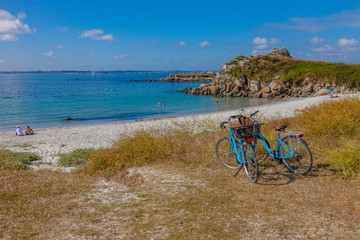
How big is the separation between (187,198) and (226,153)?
3036mm

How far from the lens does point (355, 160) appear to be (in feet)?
21.1

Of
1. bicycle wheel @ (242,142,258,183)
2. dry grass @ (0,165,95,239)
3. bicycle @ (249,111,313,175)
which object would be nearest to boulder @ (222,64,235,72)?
bicycle @ (249,111,313,175)

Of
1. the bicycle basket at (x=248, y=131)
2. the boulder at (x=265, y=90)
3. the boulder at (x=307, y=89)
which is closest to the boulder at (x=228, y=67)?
the boulder at (x=265, y=90)

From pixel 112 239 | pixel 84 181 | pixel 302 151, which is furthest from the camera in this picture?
pixel 302 151

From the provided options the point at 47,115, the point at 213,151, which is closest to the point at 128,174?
the point at 213,151

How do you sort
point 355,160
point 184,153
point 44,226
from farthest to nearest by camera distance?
point 184,153 → point 355,160 → point 44,226

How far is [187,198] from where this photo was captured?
5.38m

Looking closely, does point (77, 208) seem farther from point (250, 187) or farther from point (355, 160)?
point (355, 160)

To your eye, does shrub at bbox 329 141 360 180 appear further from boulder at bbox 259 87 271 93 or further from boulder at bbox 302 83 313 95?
boulder at bbox 259 87 271 93

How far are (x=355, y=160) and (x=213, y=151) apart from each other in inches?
147

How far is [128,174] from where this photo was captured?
8.01m

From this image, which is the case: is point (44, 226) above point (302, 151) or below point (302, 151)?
below

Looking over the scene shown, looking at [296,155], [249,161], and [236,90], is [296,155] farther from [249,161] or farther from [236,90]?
[236,90]

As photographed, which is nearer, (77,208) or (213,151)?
(77,208)
